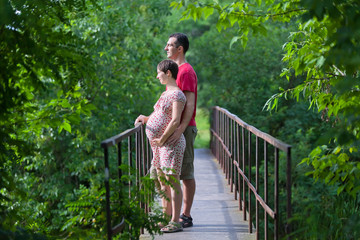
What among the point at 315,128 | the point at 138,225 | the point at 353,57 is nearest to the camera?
the point at 353,57

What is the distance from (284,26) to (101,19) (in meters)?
6.24

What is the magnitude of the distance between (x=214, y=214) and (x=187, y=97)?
5.81ft

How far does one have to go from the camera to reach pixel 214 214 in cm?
582

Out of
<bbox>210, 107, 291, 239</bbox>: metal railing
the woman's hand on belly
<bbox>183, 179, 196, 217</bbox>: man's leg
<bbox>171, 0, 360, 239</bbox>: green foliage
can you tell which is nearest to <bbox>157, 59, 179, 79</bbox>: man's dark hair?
<bbox>171, 0, 360, 239</bbox>: green foliage

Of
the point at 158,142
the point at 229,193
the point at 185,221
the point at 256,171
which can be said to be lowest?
the point at 229,193

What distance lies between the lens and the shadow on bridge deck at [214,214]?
15.8 feet

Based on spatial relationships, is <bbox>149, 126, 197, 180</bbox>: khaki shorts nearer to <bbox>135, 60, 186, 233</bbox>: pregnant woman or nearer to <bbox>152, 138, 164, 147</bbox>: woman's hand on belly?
<bbox>135, 60, 186, 233</bbox>: pregnant woman

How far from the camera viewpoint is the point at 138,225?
3.42 metres

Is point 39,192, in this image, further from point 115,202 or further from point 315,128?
point 115,202

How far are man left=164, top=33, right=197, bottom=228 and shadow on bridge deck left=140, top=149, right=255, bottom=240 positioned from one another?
0.34 metres

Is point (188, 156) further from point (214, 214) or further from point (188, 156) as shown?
point (214, 214)

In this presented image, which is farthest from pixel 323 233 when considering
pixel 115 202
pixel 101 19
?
pixel 101 19

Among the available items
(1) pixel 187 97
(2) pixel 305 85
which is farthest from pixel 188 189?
(2) pixel 305 85

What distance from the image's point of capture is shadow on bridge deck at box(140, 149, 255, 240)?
4.83 metres
